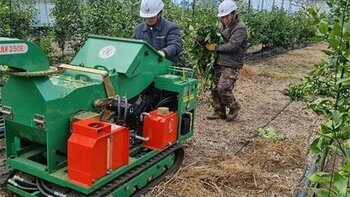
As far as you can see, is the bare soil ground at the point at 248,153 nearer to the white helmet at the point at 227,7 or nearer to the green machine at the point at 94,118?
the green machine at the point at 94,118

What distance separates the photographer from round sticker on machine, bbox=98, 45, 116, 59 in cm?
368

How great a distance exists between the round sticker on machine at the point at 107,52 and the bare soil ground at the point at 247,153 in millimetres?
1350

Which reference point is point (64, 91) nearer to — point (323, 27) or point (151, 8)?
point (151, 8)

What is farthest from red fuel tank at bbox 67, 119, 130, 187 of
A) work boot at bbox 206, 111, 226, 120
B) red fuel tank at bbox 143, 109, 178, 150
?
work boot at bbox 206, 111, 226, 120

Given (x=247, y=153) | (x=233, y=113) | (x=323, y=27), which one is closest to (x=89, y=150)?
(x=323, y=27)

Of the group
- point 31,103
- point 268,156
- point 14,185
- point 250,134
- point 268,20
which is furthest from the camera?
point 268,20

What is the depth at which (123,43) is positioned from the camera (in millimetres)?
3748

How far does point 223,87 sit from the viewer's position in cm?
587

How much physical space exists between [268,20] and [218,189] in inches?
438

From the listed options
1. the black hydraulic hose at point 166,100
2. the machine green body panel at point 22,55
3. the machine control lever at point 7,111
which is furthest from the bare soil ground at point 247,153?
the machine green body panel at point 22,55

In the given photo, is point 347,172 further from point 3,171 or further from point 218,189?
point 3,171

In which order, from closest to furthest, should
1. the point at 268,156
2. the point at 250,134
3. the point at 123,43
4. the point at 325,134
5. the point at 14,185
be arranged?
1. the point at 325,134
2. the point at 14,185
3. the point at 123,43
4. the point at 268,156
5. the point at 250,134

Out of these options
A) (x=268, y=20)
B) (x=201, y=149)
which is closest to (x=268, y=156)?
(x=201, y=149)

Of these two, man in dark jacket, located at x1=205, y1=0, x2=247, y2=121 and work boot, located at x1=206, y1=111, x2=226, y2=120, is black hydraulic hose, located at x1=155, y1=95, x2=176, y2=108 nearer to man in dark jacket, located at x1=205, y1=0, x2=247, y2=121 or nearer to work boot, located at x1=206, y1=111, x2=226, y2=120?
man in dark jacket, located at x1=205, y1=0, x2=247, y2=121
